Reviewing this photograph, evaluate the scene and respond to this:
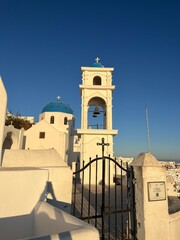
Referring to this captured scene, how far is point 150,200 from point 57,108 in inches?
1230

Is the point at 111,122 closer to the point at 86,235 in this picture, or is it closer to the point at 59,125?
the point at 86,235

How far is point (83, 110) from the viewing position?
56.8ft

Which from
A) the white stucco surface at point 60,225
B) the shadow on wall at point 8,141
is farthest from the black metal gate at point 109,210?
the shadow on wall at point 8,141

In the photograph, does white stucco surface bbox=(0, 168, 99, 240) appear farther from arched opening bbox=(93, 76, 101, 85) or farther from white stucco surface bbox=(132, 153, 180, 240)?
arched opening bbox=(93, 76, 101, 85)

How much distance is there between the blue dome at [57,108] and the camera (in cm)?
3428

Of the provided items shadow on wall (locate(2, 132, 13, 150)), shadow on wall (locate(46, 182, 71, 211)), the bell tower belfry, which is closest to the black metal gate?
shadow on wall (locate(46, 182, 71, 211))

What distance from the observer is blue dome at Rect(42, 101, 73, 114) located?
112ft

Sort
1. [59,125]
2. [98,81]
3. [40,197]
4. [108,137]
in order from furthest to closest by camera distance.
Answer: [59,125]
[98,81]
[108,137]
[40,197]

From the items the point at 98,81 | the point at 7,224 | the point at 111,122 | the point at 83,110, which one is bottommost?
the point at 7,224

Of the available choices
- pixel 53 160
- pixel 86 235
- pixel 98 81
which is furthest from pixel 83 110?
pixel 86 235

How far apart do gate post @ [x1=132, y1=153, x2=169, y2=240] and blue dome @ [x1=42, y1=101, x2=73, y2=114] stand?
30.6 m

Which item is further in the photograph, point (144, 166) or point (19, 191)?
point (144, 166)

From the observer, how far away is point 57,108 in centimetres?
3450

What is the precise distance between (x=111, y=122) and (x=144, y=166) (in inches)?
504
